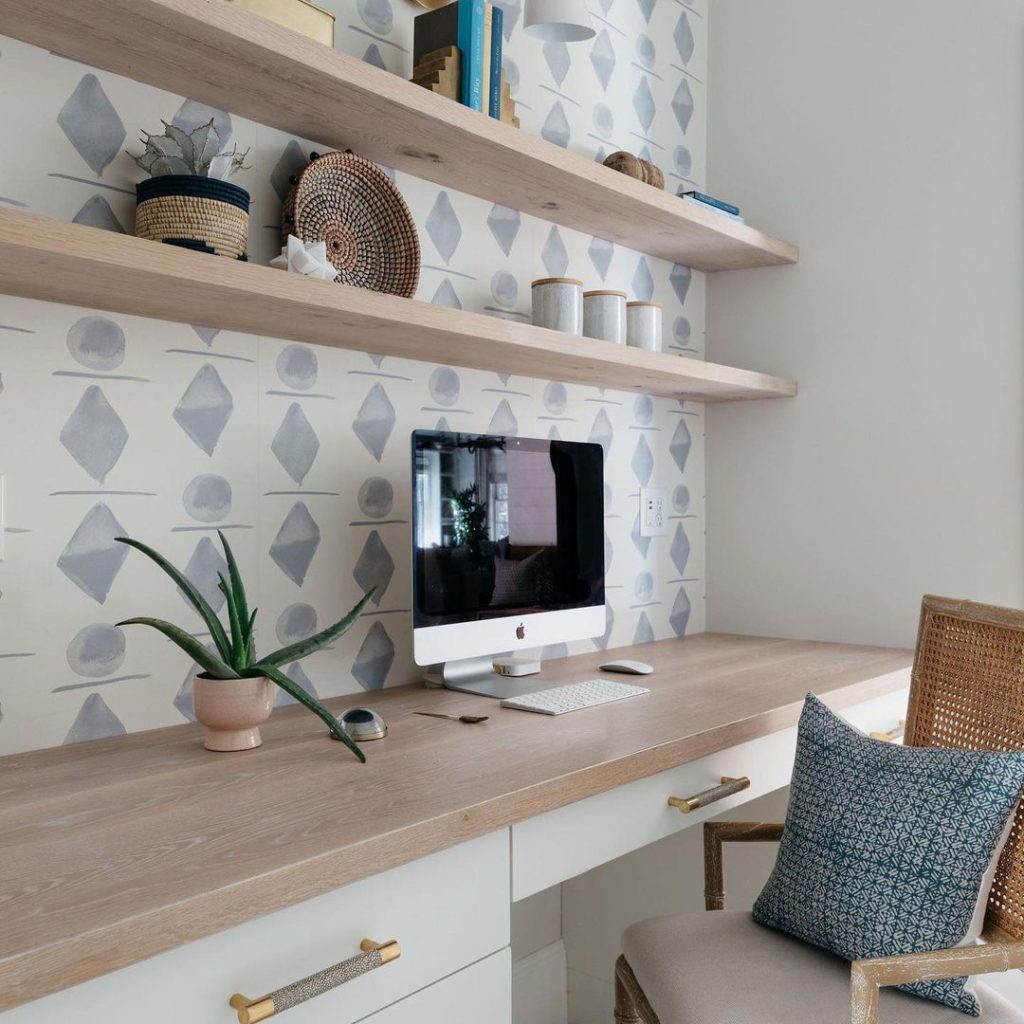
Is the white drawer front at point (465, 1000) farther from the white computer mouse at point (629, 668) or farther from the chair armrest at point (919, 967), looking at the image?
the white computer mouse at point (629, 668)

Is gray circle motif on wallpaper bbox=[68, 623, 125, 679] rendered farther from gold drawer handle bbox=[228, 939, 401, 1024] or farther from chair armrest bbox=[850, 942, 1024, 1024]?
chair armrest bbox=[850, 942, 1024, 1024]

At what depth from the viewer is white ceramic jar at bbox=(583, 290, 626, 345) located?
205cm

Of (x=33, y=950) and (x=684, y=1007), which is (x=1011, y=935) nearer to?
(x=684, y=1007)

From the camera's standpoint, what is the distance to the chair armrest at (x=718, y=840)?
5.17 ft

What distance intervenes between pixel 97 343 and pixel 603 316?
3.37 feet

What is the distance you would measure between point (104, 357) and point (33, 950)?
92 centimetres

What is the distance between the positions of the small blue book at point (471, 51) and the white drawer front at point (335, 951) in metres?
1.24

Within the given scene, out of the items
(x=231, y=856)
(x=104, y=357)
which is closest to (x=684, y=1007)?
(x=231, y=856)

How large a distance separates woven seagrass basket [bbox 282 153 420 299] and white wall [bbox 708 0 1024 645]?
1.27m

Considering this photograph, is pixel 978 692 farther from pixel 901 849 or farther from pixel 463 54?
pixel 463 54

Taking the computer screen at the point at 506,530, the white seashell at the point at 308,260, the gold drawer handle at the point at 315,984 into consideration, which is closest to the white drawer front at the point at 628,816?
the gold drawer handle at the point at 315,984

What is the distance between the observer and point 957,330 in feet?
7.55

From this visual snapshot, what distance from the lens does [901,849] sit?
47.6 inches

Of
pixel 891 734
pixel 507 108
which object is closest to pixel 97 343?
pixel 507 108
